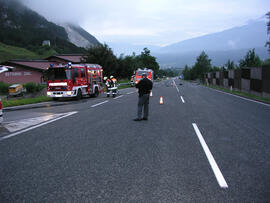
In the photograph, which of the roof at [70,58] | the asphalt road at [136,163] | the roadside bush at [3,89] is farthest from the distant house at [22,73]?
the asphalt road at [136,163]

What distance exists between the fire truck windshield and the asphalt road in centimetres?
1056

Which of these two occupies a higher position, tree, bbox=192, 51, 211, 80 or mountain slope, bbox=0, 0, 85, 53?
mountain slope, bbox=0, 0, 85, 53

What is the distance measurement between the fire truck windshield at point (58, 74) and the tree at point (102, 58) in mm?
22051

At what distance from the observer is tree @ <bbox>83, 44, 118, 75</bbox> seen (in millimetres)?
40562

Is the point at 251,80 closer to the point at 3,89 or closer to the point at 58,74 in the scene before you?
the point at 58,74

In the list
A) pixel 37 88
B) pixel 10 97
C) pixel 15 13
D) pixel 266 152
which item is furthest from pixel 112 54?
pixel 15 13

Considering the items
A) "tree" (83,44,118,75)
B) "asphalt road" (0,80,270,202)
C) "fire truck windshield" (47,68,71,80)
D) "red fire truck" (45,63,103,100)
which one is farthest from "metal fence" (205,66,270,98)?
"tree" (83,44,118,75)

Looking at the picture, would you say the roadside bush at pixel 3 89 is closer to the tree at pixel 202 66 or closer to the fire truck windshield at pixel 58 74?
the fire truck windshield at pixel 58 74

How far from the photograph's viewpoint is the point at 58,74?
1858cm

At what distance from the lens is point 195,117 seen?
9.93 metres

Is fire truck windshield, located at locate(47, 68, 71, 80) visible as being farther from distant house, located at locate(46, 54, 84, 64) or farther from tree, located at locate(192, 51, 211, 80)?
tree, located at locate(192, 51, 211, 80)

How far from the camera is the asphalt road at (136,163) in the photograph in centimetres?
355

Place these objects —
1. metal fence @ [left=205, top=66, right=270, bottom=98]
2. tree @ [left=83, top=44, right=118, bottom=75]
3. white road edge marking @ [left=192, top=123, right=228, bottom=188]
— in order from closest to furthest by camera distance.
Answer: white road edge marking @ [left=192, top=123, right=228, bottom=188]
metal fence @ [left=205, top=66, right=270, bottom=98]
tree @ [left=83, top=44, right=118, bottom=75]

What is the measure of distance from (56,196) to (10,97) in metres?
28.0
